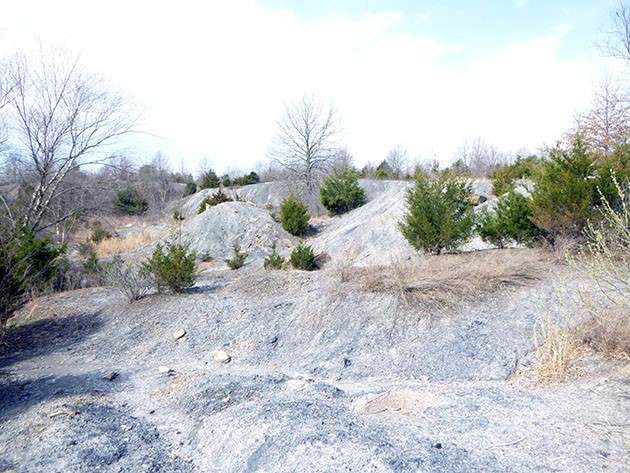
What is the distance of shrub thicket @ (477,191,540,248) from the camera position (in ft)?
28.2

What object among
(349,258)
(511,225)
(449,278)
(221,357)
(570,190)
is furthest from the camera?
(349,258)

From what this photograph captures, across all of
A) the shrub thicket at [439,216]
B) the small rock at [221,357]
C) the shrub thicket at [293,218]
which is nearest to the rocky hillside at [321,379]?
the small rock at [221,357]

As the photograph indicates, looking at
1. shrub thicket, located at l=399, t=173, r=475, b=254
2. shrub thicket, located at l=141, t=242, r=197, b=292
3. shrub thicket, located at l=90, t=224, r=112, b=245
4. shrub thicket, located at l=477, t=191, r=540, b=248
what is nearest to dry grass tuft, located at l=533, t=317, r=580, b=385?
shrub thicket, located at l=477, t=191, r=540, b=248

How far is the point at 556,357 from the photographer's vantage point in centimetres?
474

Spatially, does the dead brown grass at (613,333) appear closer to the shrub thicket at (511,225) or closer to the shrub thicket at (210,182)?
the shrub thicket at (511,225)

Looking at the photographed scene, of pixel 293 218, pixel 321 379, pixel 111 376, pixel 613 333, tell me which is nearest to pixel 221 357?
pixel 111 376

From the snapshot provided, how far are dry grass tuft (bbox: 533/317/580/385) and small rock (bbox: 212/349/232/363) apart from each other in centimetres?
378

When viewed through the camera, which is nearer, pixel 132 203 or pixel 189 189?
pixel 132 203

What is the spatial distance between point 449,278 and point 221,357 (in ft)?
11.1

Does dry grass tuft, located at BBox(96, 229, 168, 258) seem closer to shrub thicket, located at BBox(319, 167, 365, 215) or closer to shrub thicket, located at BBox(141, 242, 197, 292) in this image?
shrub thicket, located at BBox(319, 167, 365, 215)

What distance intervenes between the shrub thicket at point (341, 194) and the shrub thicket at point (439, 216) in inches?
565

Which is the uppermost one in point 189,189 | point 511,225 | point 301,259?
point 189,189

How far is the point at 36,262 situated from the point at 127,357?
368 cm

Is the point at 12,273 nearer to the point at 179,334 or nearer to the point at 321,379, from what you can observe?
the point at 179,334
